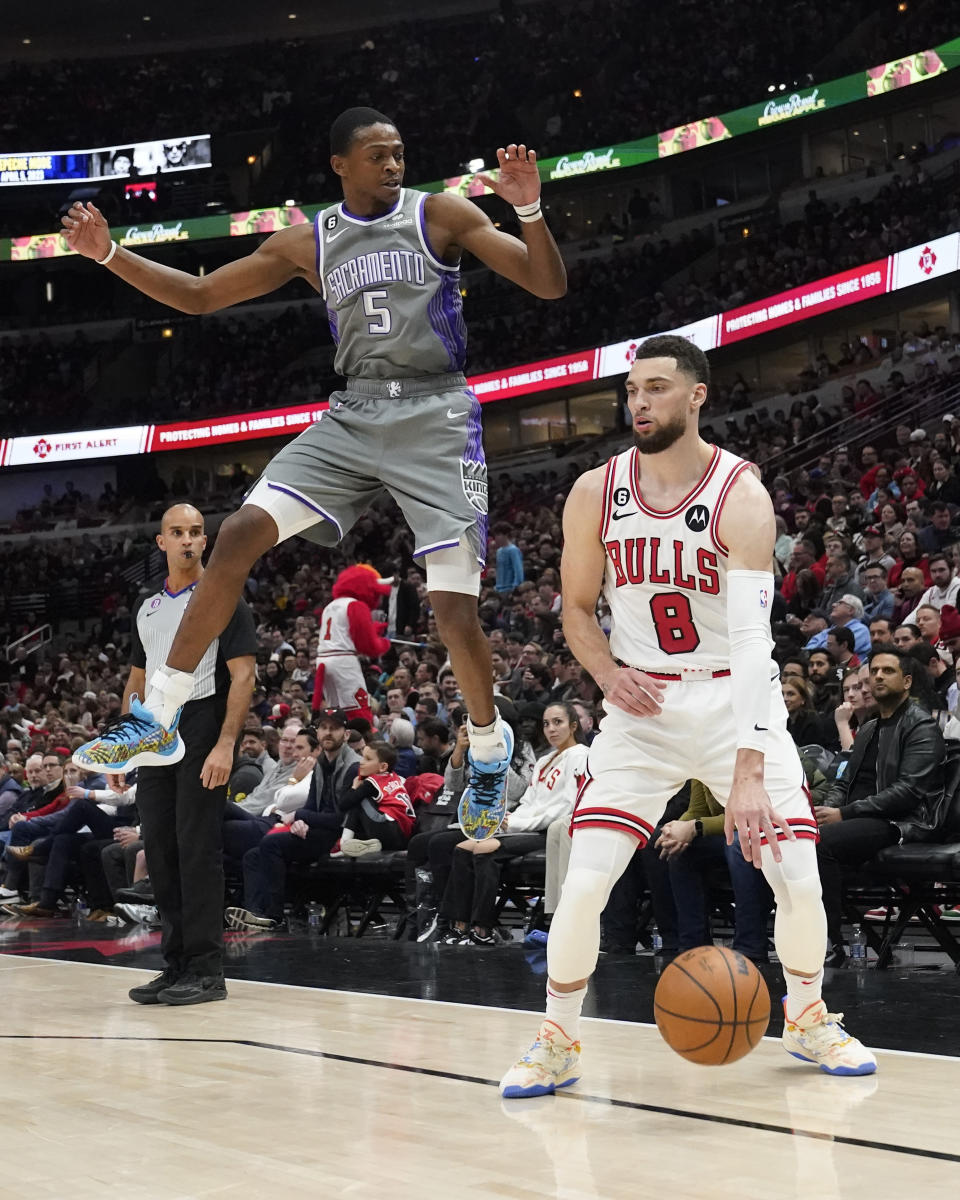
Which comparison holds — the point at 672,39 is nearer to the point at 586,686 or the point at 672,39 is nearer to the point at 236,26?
the point at 236,26

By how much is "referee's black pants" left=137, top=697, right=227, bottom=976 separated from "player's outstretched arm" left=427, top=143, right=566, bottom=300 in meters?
2.49

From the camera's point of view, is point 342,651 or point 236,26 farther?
point 236,26

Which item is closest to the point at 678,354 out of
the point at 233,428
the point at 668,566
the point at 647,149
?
the point at 668,566

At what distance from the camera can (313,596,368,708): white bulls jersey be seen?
11.4 meters

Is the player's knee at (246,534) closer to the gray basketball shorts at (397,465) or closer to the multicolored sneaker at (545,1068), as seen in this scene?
the gray basketball shorts at (397,465)

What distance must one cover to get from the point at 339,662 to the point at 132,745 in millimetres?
6867

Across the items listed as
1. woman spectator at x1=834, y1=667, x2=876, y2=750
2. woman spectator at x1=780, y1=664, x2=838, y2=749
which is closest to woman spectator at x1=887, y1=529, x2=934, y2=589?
woman spectator at x1=834, y1=667, x2=876, y2=750

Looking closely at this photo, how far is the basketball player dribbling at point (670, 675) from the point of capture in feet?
13.1

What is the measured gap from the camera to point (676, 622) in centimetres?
415

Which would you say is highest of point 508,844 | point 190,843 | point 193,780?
point 193,780

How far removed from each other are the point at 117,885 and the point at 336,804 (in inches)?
87.8

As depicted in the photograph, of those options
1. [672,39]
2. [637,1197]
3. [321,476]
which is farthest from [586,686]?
[672,39]

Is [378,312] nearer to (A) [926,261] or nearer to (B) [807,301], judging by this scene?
(A) [926,261]

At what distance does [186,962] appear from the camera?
621cm
